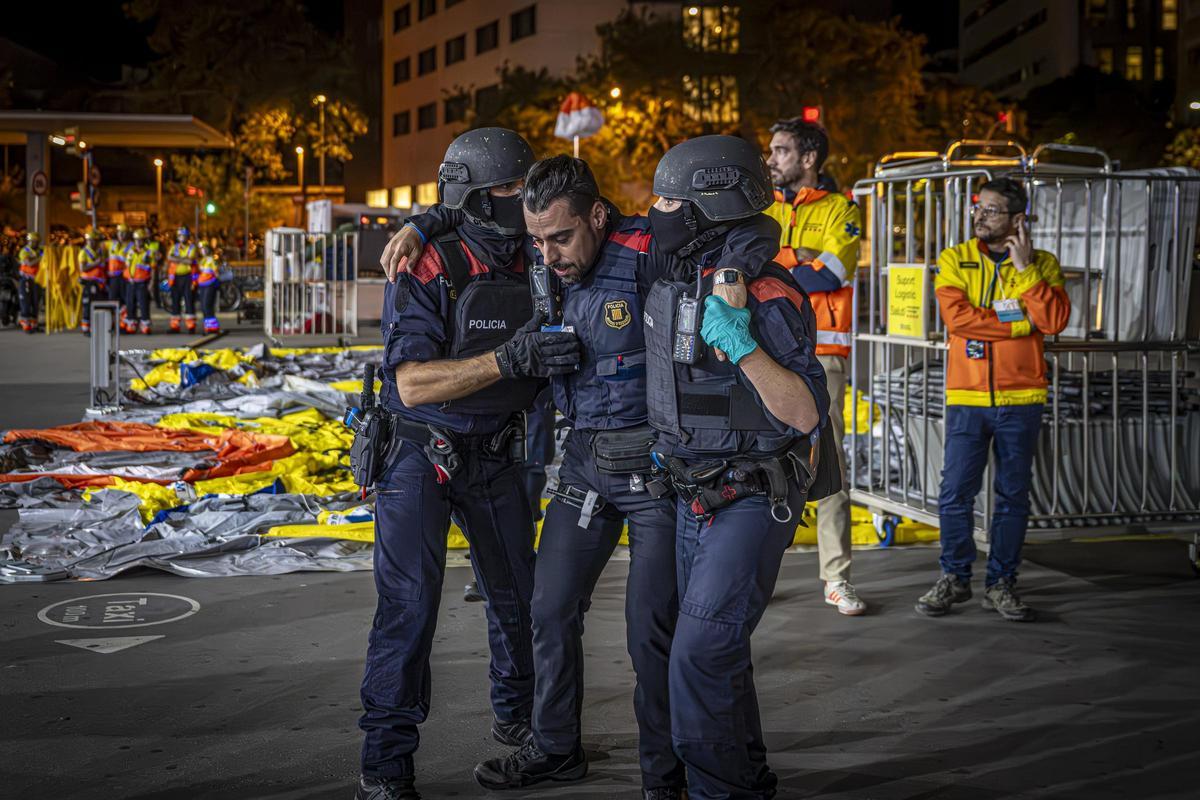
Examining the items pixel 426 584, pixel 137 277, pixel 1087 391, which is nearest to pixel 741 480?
pixel 426 584

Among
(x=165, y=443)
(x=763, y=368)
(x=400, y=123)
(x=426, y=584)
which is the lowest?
(x=165, y=443)

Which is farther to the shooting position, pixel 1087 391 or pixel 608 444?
pixel 1087 391

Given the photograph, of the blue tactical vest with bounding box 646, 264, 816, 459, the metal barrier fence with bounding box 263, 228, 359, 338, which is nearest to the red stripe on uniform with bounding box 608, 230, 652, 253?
the blue tactical vest with bounding box 646, 264, 816, 459

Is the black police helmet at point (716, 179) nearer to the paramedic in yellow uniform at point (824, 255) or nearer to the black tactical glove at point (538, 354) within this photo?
the black tactical glove at point (538, 354)

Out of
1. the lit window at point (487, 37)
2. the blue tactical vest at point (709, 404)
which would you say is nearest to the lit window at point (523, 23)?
the lit window at point (487, 37)

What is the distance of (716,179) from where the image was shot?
154 inches

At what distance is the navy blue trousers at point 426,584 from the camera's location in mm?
4316

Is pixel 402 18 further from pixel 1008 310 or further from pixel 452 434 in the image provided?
pixel 452 434

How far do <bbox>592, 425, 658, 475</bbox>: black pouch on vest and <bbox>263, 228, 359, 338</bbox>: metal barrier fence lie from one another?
2130 cm

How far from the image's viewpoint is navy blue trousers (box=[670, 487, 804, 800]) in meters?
3.80

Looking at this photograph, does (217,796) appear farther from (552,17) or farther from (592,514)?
(552,17)

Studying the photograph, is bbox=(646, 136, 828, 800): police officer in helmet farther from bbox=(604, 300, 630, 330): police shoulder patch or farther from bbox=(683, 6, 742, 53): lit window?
bbox=(683, 6, 742, 53): lit window

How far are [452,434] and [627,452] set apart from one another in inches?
25.7

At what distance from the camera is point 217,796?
4426mm
